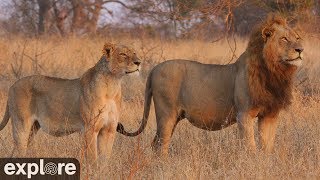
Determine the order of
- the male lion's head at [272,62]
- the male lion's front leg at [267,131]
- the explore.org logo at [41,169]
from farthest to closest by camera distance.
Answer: the male lion's front leg at [267,131]
the male lion's head at [272,62]
the explore.org logo at [41,169]

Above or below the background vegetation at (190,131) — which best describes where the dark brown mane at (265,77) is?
above

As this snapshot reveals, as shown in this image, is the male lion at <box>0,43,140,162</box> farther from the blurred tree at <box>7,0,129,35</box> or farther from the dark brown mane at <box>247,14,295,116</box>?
the blurred tree at <box>7,0,129,35</box>

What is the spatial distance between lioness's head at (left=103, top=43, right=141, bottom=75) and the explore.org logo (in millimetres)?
852

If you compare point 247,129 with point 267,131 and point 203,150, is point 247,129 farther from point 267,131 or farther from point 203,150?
point 203,150

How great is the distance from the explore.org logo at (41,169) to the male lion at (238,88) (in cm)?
98

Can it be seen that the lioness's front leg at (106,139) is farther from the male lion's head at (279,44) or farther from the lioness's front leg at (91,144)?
the male lion's head at (279,44)

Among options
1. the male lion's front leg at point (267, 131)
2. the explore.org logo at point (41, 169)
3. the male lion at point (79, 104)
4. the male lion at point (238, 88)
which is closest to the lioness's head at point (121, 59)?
the male lion at point (79, 104)

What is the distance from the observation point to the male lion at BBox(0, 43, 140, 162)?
5.94 meters

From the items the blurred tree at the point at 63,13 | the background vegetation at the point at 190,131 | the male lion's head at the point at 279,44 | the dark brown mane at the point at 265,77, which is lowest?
the blurred tree at the point at 63,13

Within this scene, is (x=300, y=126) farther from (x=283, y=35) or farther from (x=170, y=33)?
(x=170, y=33)

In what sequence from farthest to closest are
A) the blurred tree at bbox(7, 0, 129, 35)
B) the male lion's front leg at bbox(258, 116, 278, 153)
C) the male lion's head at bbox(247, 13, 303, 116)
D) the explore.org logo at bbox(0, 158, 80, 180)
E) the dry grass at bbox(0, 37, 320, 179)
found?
the blurred tree at bbox(7, 0, 129, 35) → the male lion's front leg at bbox(258, 116, 278, 153) → the male lion's head at bbox(247, 13, 303, 116) → the dry grass at bbox(0, 37, 320, 179) → the explore.org logo at bbox(0, 158, 80, 180)

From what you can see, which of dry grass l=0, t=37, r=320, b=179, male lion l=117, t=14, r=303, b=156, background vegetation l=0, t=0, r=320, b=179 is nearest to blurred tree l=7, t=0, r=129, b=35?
background vegetation l=0, t=0, r=320, b=179

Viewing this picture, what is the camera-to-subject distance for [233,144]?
242 inches

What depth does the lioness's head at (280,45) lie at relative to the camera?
19.7 feet
